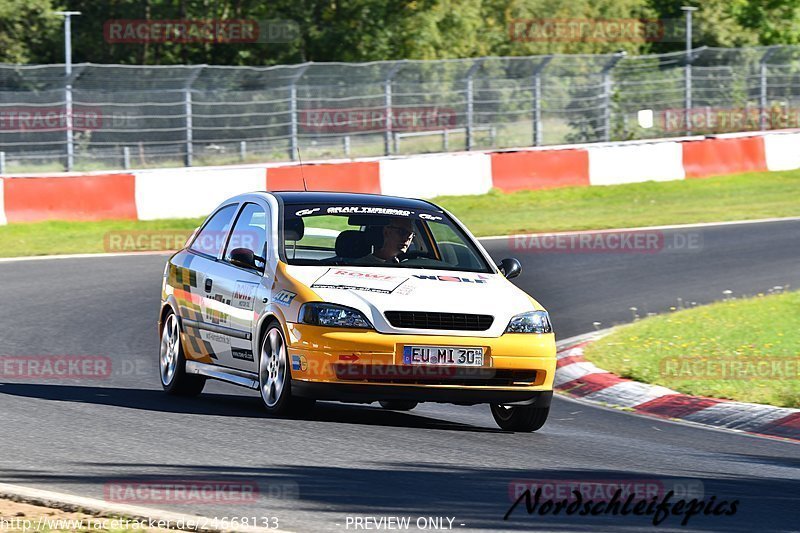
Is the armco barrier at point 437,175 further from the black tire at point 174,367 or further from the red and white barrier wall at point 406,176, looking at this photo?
the black tire at point 174,367

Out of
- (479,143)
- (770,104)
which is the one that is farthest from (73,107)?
(770,104)

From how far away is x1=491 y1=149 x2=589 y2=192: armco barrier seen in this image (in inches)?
1032

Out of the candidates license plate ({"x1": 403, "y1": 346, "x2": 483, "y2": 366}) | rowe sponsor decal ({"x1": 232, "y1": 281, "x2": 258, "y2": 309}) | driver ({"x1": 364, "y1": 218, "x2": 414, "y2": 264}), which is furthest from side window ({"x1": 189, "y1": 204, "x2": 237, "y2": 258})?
license plate ({"x1": 403, "y1": 346, "x2": 483, "y2": 366})

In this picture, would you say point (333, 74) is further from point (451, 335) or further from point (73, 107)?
point (451, 335)

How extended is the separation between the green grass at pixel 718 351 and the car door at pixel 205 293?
3.39 metres

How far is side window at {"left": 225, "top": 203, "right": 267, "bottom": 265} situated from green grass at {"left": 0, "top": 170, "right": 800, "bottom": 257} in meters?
10.2

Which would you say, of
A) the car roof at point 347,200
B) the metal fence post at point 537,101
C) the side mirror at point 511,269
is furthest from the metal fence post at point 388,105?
the side mirror at point 511,269

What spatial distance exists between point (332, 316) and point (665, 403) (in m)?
3.08

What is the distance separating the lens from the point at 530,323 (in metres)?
9.37

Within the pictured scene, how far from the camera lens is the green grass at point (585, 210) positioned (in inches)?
864

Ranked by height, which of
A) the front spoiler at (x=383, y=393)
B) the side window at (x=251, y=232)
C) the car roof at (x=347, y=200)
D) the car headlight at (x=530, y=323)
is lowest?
the front spoiler at (x=383, y=393)

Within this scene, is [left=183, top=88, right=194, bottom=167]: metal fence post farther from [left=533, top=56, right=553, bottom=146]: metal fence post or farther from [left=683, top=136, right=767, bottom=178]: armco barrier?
[left=683, top=136, right=767, bottom=178]: armco barrier

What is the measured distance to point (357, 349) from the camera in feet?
29.5

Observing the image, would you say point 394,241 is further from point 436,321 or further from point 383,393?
point 383,393
